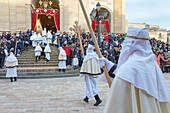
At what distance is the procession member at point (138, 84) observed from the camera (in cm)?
180

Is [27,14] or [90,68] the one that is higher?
[27,14]

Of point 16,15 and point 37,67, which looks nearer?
point 37,67

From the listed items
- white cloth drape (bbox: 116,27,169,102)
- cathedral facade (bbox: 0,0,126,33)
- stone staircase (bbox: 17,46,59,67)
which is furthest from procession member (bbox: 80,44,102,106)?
cathedral facade (bbox: 0,0,126,33)

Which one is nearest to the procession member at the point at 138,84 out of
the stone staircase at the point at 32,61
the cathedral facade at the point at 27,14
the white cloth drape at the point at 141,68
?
the white cloth drape at the point at 141,68

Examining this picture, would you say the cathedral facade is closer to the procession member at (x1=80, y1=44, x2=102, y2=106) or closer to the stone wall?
the stone wall

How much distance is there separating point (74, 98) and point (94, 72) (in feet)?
4.79

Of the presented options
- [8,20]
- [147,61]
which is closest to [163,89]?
[147,61]

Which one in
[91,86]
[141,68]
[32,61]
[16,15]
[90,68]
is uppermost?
[16,15]

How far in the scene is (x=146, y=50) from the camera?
2.06 metres

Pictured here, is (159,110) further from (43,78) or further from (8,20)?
(8,20)

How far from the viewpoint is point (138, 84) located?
1829 mm

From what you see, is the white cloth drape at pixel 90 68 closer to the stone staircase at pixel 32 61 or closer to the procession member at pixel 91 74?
the procession member at pixel 91 74

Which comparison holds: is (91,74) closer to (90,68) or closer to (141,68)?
(90,68)

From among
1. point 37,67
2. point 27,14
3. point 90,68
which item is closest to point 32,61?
point 37,67
